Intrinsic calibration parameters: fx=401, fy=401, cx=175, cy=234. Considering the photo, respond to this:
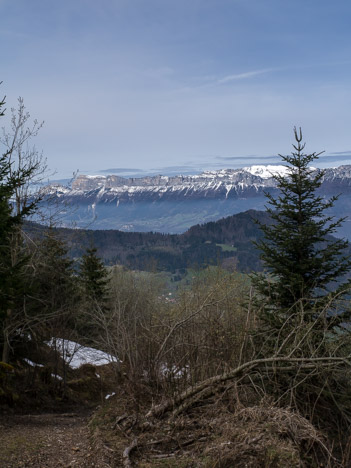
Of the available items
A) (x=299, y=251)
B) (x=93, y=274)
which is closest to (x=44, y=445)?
(x=299, y=251)

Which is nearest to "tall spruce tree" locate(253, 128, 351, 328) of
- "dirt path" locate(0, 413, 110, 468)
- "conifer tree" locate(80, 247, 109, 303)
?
"dirt path" locate(0, 413, 110, 468)

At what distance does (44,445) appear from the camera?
7500 mm

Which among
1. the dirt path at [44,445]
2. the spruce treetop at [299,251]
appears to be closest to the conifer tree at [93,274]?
the spruce treetop at [299,251]

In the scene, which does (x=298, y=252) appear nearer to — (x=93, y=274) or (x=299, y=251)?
(x=299, y=251)

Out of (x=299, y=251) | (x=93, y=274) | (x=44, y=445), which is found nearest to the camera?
(x=44, y=445)

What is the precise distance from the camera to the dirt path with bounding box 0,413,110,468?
6.74 m

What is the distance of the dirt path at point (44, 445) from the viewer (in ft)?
22.1

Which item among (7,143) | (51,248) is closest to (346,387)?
(51,248)

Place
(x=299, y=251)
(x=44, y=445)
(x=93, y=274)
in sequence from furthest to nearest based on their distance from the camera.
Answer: (x=93, y=274)
(x=299, y=251)
(x=44, y=445)

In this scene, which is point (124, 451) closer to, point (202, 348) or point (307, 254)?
point (202, 348)

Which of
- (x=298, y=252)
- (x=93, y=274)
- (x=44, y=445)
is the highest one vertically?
(x=298, y=252)

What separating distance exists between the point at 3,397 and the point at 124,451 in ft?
19.2

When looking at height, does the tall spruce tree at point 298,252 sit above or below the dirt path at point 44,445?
above

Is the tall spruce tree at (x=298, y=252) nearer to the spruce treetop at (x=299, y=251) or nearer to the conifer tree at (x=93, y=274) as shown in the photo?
the spruce treetop at (x=299, y=251)
